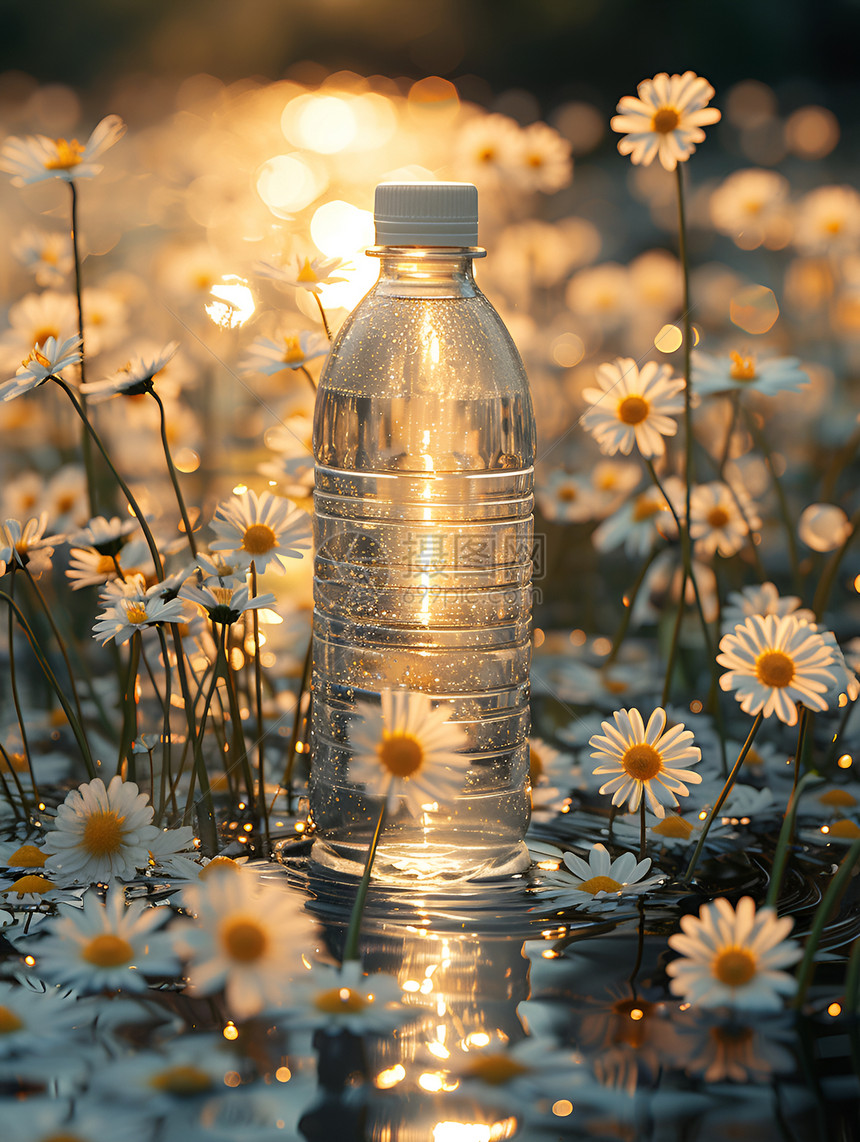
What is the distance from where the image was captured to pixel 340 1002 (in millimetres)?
662

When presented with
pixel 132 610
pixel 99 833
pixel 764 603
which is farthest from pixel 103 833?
pixel 764 603

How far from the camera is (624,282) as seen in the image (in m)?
2.40

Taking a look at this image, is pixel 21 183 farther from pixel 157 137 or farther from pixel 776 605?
pixel 157 137

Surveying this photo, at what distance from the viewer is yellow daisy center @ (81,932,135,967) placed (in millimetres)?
688

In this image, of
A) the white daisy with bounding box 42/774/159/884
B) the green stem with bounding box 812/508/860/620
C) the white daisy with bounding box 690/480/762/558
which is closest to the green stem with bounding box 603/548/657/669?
the white daisy with bounding box 690/480/762/558

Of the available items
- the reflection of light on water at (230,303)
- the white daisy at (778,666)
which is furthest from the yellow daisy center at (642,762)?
the reflection of light on water at (230,303)

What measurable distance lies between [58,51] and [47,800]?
4814 mm

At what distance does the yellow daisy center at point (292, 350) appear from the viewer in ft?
3.13

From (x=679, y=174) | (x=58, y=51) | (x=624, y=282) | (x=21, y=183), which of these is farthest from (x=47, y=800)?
(x=58, y=51)

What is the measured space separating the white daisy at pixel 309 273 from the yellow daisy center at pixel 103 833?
16.4 inches

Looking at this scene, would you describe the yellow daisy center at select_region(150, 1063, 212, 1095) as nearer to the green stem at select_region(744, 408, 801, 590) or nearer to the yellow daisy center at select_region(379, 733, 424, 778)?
the yellow daisy center at select_region(379, 733, 424, 778)

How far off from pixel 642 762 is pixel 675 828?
14 centimetres

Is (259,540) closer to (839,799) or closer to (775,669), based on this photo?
(775,669)

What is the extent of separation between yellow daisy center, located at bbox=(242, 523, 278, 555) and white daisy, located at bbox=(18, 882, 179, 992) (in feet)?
0.93
